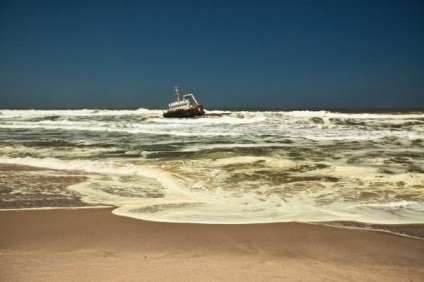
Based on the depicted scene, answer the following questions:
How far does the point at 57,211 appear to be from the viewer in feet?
15.3

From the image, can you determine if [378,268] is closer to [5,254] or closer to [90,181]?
[5,254]

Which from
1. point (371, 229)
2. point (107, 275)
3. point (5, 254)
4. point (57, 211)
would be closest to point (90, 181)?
point (57, 211)

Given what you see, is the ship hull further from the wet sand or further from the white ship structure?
the wet sand

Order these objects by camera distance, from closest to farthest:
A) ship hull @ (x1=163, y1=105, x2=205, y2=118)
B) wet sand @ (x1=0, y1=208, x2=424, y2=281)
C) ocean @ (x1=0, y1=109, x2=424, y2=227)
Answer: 1. wet sand @ (x1=0, y1=208, x2=424, y2=281)
2. ocean @ (x1=0, y1=109, x2=424, y2=227)
3. ship hull @ (x1=163, y1=105, x2=205, y2=118)

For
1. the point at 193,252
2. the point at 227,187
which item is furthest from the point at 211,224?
the point at 227,187

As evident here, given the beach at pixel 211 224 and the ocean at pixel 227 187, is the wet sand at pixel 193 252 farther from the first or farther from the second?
the ocean at pixel 227 187

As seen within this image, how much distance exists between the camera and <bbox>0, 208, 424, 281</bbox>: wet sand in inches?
107

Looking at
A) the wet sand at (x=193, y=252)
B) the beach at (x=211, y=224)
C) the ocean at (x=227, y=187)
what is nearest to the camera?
the wet sand at (x=193, y=252)

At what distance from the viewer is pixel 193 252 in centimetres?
329

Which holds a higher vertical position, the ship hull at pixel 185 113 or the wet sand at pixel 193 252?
the ship hull at pixel 185 113

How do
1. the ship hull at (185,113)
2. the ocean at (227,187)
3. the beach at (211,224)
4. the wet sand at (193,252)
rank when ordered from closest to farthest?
the wet sand at (193,252) → the beach at (211,224) → the ocean at (227,187) → the ship hull at (185,113)

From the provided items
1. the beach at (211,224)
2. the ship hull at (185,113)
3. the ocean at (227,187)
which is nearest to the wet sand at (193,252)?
the beach at (211,224)

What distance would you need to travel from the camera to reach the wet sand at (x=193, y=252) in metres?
2.72

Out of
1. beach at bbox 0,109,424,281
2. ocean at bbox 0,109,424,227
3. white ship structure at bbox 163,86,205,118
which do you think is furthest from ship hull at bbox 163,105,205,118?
beach at bbox 0,109,424,281
